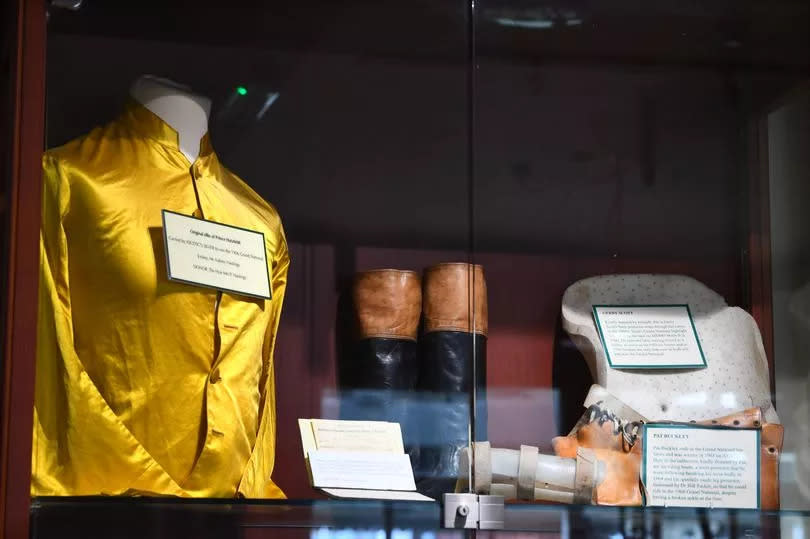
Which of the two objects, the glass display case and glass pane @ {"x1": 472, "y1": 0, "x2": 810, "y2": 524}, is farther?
glass pane @ {"x1": 472, "y1": 0, "x2": 810, "y2": 524}

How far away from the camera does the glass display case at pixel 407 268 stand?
153cm

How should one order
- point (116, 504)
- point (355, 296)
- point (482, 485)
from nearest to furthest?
1. point (116, 504)
2. point (482, 485)
3. point (355, 296)

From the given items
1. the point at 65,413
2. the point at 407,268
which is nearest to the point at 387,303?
the point at 407,268

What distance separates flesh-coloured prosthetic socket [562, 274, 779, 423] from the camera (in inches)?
67.8

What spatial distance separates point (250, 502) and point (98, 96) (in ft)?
1.69

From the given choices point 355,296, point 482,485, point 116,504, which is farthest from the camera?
point 355,296

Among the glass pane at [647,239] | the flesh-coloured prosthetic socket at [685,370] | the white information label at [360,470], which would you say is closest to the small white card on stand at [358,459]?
the white information label at [360,470]

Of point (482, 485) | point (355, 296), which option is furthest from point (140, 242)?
point (482, 485)

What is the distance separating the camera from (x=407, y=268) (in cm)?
173

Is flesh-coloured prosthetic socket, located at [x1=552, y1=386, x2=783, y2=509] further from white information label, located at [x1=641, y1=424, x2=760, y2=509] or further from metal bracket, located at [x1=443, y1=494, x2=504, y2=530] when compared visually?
metal bracket, located at [x1=443, y1=494, x2=504, y2=530]

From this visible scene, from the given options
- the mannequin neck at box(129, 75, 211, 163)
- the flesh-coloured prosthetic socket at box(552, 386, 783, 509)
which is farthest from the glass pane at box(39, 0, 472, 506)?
the flesh-coloured prosthetic socket at box(552, 386, 783, 509)

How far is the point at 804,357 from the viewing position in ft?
5.81

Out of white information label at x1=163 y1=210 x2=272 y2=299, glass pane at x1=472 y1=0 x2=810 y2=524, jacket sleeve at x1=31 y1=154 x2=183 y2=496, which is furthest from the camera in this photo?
glass pane at x1=472 y1=0 x2=810 y2=524

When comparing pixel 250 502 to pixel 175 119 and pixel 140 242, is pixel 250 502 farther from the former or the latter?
pixel 175 119
